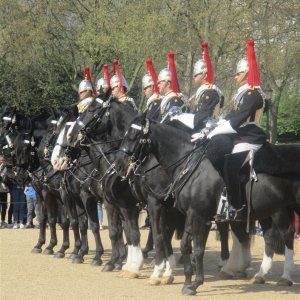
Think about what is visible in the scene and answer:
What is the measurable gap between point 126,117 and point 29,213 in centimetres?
1113

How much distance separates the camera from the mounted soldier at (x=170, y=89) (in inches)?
564

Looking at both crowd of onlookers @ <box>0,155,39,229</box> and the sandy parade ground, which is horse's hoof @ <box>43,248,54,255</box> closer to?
the sandy parade ground

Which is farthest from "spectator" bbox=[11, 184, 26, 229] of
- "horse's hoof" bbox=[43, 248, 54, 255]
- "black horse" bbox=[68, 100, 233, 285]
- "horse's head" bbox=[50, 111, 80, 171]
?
"black horse" bbox=[68, 100, 233, 285]

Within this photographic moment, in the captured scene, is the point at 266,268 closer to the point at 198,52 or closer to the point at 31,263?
the point at 31,263

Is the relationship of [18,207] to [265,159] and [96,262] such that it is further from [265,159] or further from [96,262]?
[265,159]

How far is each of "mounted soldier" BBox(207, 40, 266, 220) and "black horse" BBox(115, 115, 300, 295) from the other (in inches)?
7.6

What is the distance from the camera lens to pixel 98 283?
12555 millimetres

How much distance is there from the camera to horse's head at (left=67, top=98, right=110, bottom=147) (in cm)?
1312

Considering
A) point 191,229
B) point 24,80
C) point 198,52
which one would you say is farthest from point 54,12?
point 191,229

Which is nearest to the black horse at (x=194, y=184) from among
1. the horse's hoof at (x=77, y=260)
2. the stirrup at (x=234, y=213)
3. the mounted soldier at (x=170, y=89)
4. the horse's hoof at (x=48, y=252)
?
the stirrup at (x=234, y=213)

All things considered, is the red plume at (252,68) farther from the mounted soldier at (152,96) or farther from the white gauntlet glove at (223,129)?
the mounted soldier at (152,96)

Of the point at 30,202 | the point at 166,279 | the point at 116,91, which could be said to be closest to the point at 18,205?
the point at 30,202

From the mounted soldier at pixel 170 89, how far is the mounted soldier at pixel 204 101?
1.30 metres

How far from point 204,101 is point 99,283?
2971 millimetres
